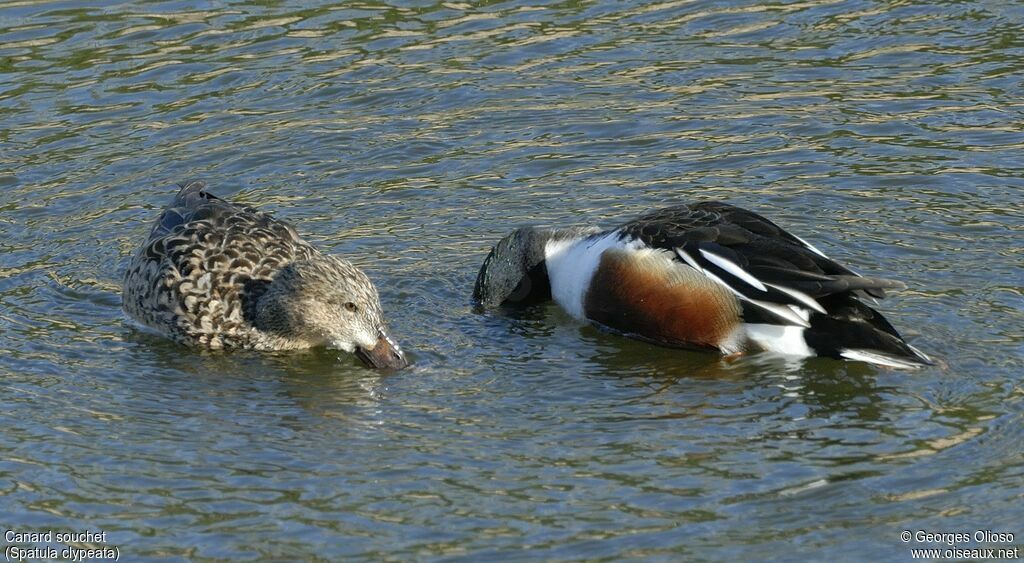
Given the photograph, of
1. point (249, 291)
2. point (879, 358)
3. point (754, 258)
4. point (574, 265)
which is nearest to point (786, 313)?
point (754, 258)

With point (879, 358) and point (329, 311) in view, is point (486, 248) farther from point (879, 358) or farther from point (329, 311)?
point (879, 358)

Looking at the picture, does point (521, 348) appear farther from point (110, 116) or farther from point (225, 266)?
point (110, 116)

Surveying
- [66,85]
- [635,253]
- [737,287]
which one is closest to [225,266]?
[635,253]

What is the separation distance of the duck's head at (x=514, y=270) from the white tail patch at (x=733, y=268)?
4.37 ft

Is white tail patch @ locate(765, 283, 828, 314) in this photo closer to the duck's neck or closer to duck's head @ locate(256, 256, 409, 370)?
the duck's neck

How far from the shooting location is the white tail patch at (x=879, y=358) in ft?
24.6

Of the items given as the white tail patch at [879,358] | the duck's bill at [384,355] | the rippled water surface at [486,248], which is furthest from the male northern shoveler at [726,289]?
the duck's bill at [384,355]

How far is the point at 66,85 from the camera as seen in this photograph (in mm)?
12453

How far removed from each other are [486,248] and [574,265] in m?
1.04

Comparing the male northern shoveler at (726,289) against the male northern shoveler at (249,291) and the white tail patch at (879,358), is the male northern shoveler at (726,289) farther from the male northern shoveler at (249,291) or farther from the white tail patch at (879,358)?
the male northern shoveler at (249,291)

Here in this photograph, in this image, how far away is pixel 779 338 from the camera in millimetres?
7953

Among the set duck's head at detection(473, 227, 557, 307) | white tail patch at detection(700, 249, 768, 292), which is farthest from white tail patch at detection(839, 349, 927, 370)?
duck's head at detection(473, 227, 557, 307)

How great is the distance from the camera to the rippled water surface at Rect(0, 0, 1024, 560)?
6227mm

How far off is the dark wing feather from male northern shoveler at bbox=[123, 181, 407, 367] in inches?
62.4
